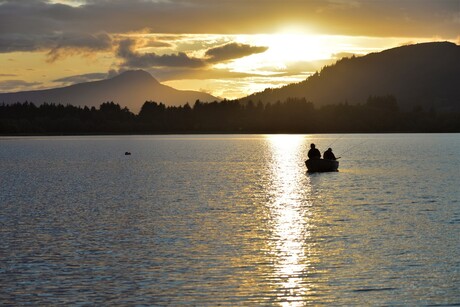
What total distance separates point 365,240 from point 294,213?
13266mm

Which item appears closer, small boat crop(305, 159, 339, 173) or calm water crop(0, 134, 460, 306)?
calm water crop(0, 134, 460, 306)

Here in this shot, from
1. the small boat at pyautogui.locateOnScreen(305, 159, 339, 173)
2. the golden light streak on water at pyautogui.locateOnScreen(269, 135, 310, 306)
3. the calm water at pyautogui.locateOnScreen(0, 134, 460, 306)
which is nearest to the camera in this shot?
the calm water at pyautogui.locateOnScreen(0, 134, 460, 306)

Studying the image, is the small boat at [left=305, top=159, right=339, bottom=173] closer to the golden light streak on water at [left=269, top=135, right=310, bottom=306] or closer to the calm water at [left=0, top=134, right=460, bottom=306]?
the golden light streak on water at [left=269, top=135, right=310, bottom=306]

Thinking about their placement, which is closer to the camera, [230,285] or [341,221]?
[230,285]

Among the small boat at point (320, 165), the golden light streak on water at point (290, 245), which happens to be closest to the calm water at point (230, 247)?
the golden light streak on water at point (290, 245)

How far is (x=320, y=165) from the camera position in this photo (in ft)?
292

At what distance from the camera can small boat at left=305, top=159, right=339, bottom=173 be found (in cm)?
8808

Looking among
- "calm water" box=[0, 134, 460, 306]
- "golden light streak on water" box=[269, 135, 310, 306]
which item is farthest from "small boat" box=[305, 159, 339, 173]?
"calm water" box=[0, 134, 460, 306]

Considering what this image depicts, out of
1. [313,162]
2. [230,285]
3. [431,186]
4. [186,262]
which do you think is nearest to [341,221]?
[186,262]

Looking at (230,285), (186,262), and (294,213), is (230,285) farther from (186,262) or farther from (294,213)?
(294,213)

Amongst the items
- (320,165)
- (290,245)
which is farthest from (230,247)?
(320,165)

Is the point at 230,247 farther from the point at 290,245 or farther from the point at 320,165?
the point at 320,165

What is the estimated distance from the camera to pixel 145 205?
53062mm

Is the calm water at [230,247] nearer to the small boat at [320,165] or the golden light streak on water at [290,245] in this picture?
the golden light streak on water at [290,245]
